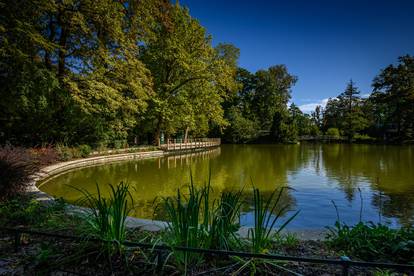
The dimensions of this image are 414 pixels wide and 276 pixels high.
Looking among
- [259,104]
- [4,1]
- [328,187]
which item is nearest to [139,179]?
[328,187]

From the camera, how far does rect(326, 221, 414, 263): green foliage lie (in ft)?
7.38

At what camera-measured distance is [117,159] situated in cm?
1606

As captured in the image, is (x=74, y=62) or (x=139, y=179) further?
(x=74, y=62)

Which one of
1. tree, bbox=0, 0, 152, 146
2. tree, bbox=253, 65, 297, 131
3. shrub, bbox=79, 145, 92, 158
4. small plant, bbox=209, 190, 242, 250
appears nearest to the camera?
small plant, bbox=209, 190, 242, 250

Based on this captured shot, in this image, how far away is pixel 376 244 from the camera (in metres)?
2.43

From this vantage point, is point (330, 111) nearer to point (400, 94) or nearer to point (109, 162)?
point (400, 94)

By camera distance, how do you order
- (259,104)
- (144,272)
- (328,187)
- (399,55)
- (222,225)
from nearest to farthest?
(144,272), (222,225), (328,187), (399,55), (259,104)

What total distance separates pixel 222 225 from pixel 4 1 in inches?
430

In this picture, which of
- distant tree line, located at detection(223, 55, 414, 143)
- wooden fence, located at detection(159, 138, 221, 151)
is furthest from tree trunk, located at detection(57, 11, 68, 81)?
distant tree line, located at detection(223, 55, 414, 143)

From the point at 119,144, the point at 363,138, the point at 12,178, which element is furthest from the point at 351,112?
the point at 12,178

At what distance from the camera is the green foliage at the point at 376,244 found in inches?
88.5

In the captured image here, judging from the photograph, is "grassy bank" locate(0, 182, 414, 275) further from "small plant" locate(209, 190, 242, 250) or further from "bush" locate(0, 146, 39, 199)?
"bush" locate(0, 146, 39, 199)

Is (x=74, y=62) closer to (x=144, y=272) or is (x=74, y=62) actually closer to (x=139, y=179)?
(x=139, y=179)

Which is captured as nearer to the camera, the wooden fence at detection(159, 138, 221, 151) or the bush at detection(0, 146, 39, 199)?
the bush at detection(0, 146, 39, 199)
